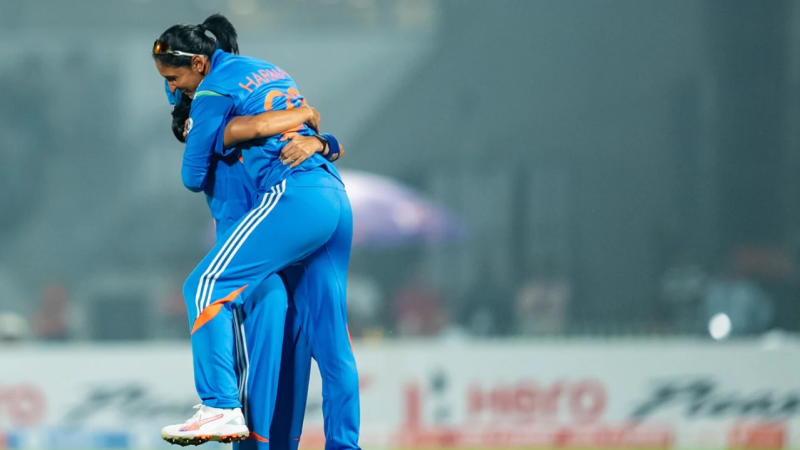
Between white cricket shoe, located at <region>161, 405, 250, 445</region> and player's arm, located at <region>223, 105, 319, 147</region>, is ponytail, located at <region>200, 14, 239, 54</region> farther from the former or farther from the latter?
white cricket shoe, located at <region>161, 405, 250, 445</region>

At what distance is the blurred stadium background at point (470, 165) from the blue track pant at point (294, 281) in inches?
250

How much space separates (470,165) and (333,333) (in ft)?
31.9

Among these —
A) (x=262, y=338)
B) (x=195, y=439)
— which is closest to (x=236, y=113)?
(x=262, y=338)

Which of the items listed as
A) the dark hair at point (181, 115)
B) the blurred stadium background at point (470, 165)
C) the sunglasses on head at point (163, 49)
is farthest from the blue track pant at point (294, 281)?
the blurred stadium background at point (470, 165)

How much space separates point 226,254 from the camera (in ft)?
14.0

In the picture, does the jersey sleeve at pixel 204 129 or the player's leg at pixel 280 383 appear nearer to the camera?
the jersey sleeve at pixel 204 129

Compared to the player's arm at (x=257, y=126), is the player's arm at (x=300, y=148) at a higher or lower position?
lower

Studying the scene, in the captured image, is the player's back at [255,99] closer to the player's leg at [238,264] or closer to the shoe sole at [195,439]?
the player's leg at [238,264]

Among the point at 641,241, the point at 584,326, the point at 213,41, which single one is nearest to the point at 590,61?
the point at 641,241

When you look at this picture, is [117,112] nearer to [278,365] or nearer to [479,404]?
[479,404]

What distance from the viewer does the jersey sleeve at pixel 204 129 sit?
170 inches

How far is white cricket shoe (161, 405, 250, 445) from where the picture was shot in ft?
13.5

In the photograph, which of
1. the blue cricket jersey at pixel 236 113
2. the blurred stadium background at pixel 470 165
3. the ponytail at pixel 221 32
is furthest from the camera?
the blurred stadium background at pixel 470 165

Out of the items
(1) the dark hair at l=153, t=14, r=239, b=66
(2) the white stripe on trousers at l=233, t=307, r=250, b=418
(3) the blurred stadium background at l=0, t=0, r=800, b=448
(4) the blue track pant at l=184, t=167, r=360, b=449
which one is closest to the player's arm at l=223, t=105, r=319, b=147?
(4) the blue track pant at l=184, t=167, r=360, b=449
